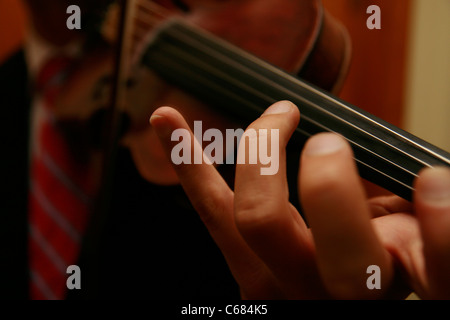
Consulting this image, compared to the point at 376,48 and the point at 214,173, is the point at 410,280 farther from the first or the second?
the point at 376,48

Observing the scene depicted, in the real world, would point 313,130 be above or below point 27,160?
below

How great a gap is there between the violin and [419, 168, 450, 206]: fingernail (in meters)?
0.08

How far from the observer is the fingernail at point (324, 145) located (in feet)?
0.67

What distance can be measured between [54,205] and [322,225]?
0.52 metres

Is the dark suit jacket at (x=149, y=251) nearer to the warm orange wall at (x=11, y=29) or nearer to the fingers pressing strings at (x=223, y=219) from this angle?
the fingers pressing strings at (x=223, y=219)

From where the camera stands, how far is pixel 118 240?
49cm

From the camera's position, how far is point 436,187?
19 cm

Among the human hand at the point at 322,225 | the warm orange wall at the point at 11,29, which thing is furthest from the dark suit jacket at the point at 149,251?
the warm orange wall at the point at 11,29

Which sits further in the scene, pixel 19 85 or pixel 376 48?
pixel 19 85

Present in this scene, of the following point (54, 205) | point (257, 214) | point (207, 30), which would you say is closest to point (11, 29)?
point (54, 205)

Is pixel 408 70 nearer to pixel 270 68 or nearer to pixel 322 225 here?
pixel 270 68

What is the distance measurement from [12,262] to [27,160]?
18cm

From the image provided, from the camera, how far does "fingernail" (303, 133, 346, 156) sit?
0.67 feet

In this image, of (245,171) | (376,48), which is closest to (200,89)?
(245,171)
